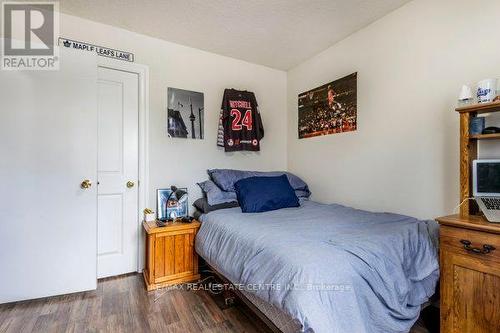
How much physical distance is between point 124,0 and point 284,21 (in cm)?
136

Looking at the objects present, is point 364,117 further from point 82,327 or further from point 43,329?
point 43,329

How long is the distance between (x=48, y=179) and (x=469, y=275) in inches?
115

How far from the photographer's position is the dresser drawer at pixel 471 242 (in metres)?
1.24

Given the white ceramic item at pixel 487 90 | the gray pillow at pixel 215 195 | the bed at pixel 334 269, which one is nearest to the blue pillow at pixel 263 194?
the gray pillow at pixel 215 195

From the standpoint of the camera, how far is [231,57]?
122 inches

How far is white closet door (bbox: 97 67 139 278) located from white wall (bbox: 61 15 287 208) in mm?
182

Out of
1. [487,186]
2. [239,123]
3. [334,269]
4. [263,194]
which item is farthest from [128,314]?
[487,186]

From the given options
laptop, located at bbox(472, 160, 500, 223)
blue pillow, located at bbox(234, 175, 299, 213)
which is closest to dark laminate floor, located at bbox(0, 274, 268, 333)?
blue pillow, located at bbox(234, 175, 299, 213)

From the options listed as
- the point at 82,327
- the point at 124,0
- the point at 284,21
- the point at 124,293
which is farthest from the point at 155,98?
the point at 82,327

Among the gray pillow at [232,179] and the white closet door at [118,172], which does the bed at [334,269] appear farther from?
the white closet door at [118,172]

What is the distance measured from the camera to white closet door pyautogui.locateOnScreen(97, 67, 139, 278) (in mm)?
2441

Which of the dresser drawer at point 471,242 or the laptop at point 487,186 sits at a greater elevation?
the laptop at point 487,186

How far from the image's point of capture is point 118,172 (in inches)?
98.9

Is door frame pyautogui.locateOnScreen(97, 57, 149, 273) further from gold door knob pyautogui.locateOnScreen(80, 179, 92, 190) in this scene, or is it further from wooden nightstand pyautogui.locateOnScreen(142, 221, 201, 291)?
gold door knob pyautogui.locateOnScreen(80, 179, 92, 190)
